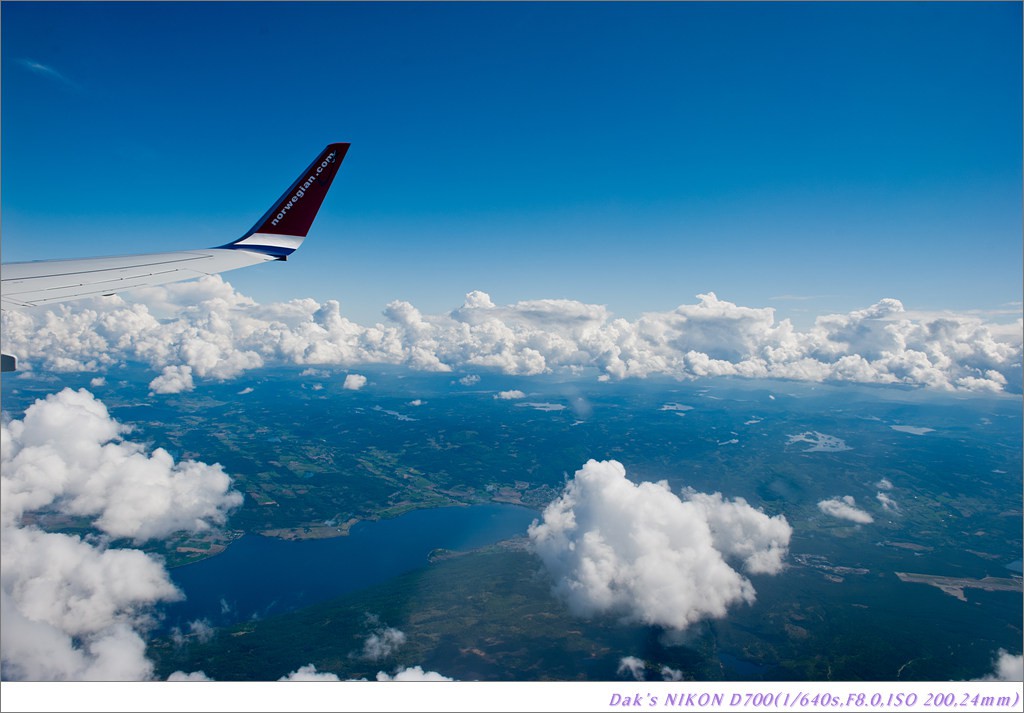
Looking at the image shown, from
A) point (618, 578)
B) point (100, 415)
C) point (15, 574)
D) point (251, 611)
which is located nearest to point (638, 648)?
point (618, 578)

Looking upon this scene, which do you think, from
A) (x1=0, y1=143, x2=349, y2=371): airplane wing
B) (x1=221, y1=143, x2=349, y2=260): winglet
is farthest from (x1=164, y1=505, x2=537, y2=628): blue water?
(x1=221, y1=143, x2=349, y2=260): winglet

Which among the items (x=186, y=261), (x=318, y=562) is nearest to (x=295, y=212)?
(x=186, y=261)

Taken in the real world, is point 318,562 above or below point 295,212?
below

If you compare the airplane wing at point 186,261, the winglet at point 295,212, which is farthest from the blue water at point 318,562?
the winglet at point 295,212

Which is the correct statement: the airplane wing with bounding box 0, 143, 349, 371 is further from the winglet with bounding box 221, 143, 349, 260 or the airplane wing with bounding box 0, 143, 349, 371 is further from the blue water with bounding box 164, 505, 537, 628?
the blue water with bounding box 164, 505, 537, 628

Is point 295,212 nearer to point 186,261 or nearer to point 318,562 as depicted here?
point 186,261
